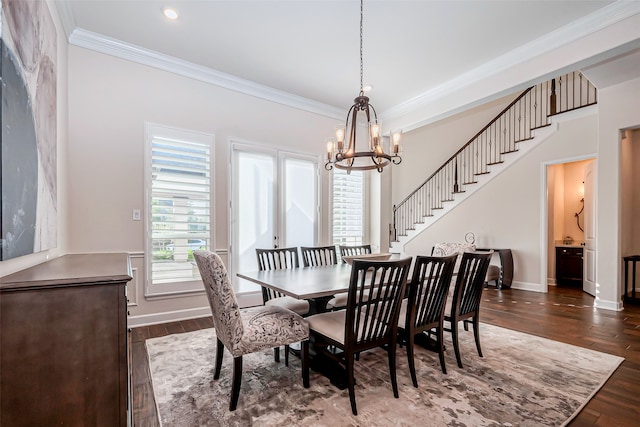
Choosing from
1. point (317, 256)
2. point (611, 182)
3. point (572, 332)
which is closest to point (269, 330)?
point (317, 256)

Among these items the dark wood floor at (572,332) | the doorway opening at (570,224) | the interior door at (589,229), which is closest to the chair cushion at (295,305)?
the dark wood floor at (572,332)

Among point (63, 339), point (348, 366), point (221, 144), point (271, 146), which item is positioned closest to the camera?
point (63, 339)

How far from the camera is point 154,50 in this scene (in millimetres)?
3512

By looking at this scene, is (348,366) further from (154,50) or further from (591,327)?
(154,50)

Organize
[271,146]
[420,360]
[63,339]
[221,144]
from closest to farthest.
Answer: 1. [63,339]
2. [420,360]
3. [221,144]
4. [271,146]

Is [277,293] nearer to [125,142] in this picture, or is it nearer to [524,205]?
[125,142]

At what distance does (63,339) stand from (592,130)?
686 centimetres

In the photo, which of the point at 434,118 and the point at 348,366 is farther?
the point at 434,118

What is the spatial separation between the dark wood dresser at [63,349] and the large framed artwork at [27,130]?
27cm

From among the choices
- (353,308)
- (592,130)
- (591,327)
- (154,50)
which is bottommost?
(591,327)

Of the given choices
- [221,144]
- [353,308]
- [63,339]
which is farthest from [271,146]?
[63,339]

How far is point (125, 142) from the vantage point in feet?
11.3

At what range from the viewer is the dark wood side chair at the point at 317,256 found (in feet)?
11.9

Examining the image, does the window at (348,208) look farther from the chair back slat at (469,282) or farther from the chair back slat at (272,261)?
the chair back slat at (469,282)
